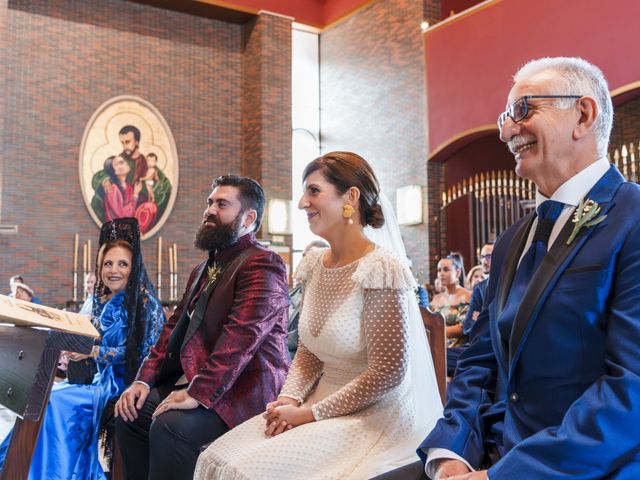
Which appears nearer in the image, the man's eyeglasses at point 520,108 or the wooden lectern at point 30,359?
the man's eyeglasses at point 520,108

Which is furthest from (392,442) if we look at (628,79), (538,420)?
(628,79)

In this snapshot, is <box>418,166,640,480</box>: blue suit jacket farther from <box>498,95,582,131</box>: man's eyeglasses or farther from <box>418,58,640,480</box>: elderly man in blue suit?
<box>498,95,582,131</box>: man's eyeglasses

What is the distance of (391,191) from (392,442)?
9760 millimetres

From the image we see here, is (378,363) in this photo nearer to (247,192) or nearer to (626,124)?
(247,192)

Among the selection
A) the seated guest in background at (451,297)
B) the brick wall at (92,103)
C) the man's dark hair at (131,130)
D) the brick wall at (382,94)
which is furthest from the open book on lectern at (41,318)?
the man's dark hair at (131,130)

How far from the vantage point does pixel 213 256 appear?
3.30 metres

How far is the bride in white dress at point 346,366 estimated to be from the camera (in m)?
2.08

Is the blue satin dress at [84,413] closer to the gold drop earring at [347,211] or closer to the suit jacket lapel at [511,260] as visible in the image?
the gold drop earring at [347,211]

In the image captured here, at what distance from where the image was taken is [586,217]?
1499 mm

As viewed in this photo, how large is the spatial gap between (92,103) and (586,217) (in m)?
11.3

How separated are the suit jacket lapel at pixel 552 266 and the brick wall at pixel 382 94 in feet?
29.9

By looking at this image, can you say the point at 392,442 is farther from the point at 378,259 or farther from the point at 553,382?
the point at 553,382

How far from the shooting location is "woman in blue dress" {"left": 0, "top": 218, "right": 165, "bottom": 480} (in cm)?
342

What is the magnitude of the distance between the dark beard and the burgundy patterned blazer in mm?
41
